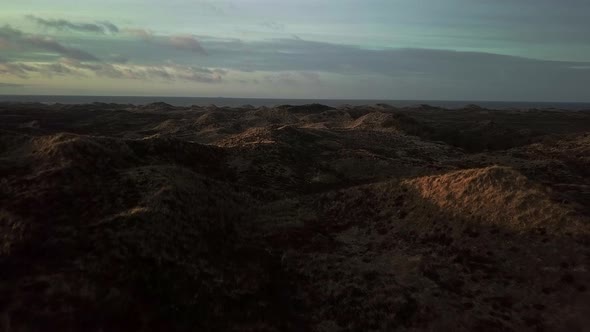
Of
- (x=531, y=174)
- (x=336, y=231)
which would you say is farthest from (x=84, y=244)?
(x=531, y=174)

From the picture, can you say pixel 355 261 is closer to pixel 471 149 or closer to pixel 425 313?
pixel 425 313

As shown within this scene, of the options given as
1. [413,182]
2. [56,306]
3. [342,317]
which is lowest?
[342,317]

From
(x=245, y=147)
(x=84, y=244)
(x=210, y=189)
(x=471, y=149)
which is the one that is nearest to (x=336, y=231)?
(x=210, y=189)

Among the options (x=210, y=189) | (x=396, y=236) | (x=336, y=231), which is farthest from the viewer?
(x=210, y=189)

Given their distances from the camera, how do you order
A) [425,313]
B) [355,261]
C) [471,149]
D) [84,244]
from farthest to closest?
[471,149]
[355,261]
[84,244]
[425,313]

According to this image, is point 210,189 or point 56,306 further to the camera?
point 210,189

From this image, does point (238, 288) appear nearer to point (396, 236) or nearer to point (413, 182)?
point (396, 236)

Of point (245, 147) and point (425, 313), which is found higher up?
point (245, 147)
